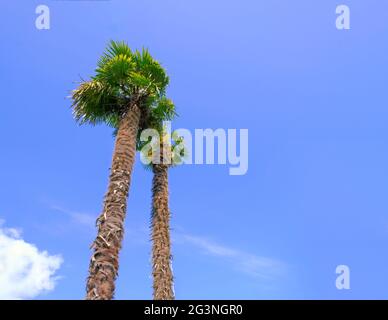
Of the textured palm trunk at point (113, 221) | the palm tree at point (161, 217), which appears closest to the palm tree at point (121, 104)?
the textured palm trunk at point (113, 221)

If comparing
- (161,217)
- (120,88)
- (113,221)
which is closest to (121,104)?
(120,88)

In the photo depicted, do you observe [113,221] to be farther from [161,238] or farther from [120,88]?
[120,88]

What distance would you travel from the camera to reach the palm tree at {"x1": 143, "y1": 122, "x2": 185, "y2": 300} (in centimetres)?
1323

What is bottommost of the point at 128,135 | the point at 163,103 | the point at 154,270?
the point at 154,270

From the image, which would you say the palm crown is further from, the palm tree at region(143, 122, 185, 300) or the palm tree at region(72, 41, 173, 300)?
the palm tree at region(143, 122, 185, 300)

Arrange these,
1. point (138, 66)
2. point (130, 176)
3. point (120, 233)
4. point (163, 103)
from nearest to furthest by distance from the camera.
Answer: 1. point (120, 233)
2. point (130, 176)
3. point (138, 66)
4. point (163, 103)

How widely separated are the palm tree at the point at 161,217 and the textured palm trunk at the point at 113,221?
2848 millimetres

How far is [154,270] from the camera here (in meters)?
13.4

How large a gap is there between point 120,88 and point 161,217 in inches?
179

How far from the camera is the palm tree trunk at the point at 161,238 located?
13.2 m
